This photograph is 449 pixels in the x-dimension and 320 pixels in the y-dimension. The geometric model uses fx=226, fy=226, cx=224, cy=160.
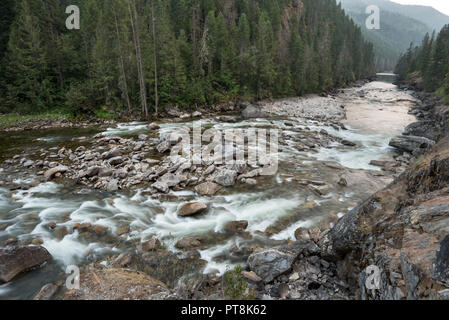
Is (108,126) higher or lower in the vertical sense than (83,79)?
lower

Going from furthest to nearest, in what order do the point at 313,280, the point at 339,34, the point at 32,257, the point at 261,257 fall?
the point at 339,34
the point at 32,257
the point at 261,257
the point at 313,280

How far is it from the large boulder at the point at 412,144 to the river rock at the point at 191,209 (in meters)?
13.9

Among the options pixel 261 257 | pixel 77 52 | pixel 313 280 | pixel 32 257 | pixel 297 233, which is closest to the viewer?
pixel 313 280

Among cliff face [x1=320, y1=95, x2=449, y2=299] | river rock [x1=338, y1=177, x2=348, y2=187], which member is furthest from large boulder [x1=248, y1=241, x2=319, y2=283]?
river rock [x1=338, y1=177, x2=348, y2=187]

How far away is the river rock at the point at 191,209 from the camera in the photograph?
24.8 ft

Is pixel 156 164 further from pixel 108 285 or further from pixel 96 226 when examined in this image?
pixel 108 285

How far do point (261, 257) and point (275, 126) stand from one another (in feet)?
58.3

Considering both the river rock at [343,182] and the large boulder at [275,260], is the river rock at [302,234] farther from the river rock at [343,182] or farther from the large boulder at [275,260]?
the river rock at [343,182]

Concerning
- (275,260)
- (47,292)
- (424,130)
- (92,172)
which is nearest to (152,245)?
(47,292)

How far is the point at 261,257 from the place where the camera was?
500 cm

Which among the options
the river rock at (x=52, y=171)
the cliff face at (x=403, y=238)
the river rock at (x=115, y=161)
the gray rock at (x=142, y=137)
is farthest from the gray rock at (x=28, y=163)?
the cliff face at (x=403, y=238)

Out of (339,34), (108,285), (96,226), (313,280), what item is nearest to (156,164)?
(96,226)

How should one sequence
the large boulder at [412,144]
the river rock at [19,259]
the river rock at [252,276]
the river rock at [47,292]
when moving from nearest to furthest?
the river rock at [47,292], the river rock at [252,276], the river rock at [19,259], the large boulder at [412,144]

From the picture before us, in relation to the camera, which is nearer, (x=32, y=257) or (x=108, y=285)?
(x=108, y=285)
